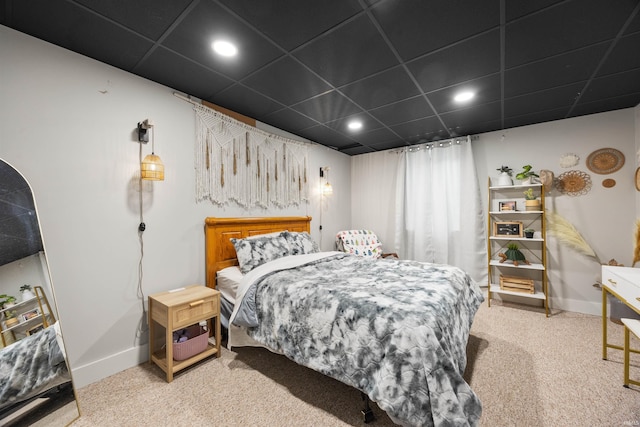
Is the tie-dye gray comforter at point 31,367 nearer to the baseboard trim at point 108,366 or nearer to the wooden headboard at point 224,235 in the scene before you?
the baseboard trim at point 108,366

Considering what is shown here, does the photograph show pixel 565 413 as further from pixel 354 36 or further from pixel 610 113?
pixel 610 113

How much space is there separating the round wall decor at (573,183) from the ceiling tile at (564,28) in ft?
6.61

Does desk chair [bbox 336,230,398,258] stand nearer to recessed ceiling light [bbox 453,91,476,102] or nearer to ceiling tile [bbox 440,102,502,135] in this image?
ceiling tile [bbox 440,102,502,135]

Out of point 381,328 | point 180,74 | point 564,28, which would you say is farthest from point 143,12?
point 564,28

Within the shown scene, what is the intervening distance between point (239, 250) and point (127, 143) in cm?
133

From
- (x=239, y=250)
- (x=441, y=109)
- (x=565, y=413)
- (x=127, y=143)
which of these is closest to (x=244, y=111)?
(x=127, y=143)

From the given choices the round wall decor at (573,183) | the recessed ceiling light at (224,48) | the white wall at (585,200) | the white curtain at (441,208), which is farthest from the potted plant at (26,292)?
the round wall decor at (573,183)

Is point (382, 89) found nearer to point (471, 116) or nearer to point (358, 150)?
point (471, 116)

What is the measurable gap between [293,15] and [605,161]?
3.88m

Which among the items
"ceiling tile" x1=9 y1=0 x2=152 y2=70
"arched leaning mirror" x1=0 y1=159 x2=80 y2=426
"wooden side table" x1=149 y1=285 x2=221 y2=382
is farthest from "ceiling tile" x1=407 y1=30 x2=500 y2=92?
"arched leaning mirror" x1=0 y1=159 x2=80 y2=426

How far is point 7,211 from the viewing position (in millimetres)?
1441

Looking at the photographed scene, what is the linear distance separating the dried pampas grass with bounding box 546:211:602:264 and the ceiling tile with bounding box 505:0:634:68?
226 centimetres

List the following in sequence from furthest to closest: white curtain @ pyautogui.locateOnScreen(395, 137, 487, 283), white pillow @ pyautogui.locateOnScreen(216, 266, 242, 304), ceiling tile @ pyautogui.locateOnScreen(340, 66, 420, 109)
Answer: white curtain @ pyautogui.locateOnScreen(395, 137, 487, 283) < white pillow @ pyautogui.locateOnScreen(216, 266, 242, 304) < ceiling tile @ pyautogui.locateOnScreen(340, 66, 420, 109)

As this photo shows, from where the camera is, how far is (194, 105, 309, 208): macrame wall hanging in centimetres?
266
